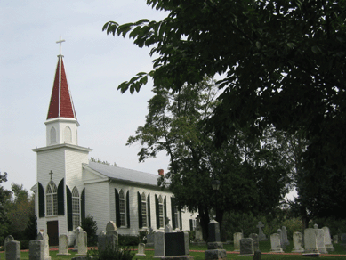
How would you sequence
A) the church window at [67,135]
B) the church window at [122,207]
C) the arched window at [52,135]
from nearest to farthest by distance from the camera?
1. the church window at [67,135]
2. the arched window at [52,135]
3. the church window at [122,207]

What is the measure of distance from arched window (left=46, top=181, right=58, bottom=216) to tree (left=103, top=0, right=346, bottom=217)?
98.3 feet

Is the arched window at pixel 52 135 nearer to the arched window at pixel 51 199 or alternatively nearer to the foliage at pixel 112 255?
the arched window at pixel 51 199

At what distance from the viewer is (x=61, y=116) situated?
37656mm

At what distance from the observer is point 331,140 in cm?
779

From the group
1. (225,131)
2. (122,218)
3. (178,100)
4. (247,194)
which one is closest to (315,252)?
(247,194)

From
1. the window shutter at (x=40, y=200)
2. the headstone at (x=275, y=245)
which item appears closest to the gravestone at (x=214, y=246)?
the headstone at (x=275, y=245)

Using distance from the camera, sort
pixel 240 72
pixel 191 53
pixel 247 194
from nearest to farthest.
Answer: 1. pixel 240 72
2. pixel 191 53
3. pixel 247 194

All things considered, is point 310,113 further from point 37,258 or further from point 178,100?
point 178,100

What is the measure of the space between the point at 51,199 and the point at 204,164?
13.1m

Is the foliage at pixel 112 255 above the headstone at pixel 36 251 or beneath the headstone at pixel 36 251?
above

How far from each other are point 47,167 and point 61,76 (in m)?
8.03

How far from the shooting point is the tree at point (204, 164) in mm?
32812

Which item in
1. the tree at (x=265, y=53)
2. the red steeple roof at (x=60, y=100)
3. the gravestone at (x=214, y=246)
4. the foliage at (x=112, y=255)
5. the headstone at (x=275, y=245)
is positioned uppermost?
the red steeple roof at (x=60, y=100)

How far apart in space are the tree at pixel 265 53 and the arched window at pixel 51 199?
30.0 metres
